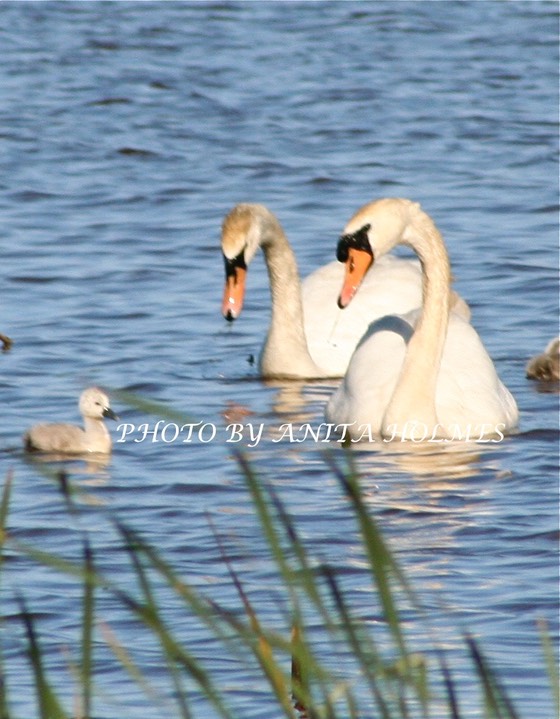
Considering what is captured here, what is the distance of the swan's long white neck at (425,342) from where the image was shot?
778cm

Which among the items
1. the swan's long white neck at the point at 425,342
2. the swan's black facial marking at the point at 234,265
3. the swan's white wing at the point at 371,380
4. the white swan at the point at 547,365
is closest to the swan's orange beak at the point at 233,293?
the swan's black facial marking at the point at 234,265

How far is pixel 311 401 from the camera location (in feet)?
29.3

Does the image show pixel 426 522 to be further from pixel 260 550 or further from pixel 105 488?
pixel 105 488

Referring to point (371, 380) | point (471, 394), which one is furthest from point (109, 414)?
point (471, 394)

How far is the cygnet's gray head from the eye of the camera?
7.83 meters

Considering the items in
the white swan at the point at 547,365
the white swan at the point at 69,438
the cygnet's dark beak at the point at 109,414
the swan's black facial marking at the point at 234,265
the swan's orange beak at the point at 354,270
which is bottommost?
the white swan at the point at 69,438

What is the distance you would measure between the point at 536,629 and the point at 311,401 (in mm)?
3659

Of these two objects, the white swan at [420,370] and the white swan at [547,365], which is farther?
the white swan at [547,365]

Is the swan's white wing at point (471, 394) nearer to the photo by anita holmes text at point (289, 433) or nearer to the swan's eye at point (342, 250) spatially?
the photo by anita holmes text at point (289, 433)

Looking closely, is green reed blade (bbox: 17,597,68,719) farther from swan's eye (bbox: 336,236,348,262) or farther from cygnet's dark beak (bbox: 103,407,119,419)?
swan's eye (bbox: 336,236,348,262)

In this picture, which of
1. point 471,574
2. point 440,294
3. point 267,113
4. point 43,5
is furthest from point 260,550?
point 43,5

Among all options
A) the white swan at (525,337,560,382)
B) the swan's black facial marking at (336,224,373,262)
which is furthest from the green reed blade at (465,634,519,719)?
the white swan at (525,337,560,382)

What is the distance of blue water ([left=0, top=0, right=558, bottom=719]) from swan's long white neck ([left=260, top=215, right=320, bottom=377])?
195 mm

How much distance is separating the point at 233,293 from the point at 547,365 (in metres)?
1.58
